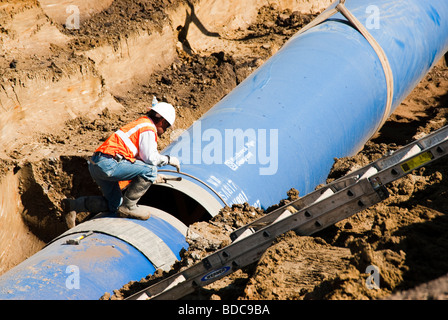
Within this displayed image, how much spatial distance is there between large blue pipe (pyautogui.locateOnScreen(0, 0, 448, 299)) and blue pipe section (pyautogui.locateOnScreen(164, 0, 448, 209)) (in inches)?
0.4

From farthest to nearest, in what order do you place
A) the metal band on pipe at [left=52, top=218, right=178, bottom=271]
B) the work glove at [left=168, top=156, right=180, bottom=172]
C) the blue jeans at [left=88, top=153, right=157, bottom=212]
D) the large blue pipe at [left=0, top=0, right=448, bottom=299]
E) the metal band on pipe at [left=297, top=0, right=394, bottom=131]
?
1. the metal band on pipe at [left=297, top=0, right=394, bottom=131]
2. the work glove at [left=168, top=156, right=180, bottom=172]
3. the blue jeans at [left=88, top=153, right=157, bottom=212]
4. the metal band on pipe at [left=52, top=218, right=178, bottom=271]
5. the large blue pipe at [left=0, top=0, right=448, bottom=299]

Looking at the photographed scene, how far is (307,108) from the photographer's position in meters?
5.29

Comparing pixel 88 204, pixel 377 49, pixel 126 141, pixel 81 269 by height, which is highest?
pixel 377 49

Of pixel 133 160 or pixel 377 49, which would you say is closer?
pixel 133 160

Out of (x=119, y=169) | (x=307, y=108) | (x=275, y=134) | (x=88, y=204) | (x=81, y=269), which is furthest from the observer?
(x=307, y=108)

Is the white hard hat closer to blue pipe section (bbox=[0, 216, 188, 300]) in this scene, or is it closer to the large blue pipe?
the large blue pipe

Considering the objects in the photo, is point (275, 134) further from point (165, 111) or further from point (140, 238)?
point (140, 238)

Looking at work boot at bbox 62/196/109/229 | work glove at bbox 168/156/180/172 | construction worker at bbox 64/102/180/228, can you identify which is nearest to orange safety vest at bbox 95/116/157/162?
construction worker at bbox 64/102/180/228

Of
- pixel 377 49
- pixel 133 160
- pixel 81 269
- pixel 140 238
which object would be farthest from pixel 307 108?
pixel 81 269

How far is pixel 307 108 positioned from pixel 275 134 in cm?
50

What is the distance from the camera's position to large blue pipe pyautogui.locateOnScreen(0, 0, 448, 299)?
13.2ft

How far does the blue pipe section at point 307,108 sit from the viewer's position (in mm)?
4922

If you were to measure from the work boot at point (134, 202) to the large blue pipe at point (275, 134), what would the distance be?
0.31ft

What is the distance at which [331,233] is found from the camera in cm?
378
